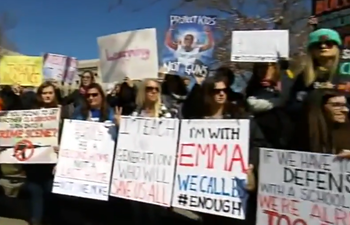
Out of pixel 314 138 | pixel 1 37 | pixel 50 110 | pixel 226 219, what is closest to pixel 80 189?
pixel 50 110

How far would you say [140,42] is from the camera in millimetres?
5773

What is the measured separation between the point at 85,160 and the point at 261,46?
2112 mm

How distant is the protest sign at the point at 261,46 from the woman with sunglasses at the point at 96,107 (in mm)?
1426

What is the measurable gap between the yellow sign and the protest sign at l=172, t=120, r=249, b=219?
235 centimetres

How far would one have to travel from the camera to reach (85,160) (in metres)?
5.84

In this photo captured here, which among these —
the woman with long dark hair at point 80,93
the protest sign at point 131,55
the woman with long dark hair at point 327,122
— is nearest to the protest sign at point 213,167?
the woman with long dark hair at point 327,122

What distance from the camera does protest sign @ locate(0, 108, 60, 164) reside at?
609cm

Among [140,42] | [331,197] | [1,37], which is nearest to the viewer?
[331,197]

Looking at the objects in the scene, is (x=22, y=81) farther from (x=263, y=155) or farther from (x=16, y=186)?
(x=263, y=155)

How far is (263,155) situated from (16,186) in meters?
3.90

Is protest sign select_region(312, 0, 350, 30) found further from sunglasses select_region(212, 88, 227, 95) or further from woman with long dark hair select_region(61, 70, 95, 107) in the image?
woman with long dark hair select_region(61, 70, 95, 107)

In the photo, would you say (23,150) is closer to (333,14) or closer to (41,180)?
(41,180)

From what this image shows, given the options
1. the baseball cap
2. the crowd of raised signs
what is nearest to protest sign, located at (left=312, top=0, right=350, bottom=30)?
the crowd of raised signs

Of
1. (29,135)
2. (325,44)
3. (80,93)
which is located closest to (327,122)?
(325,44)
